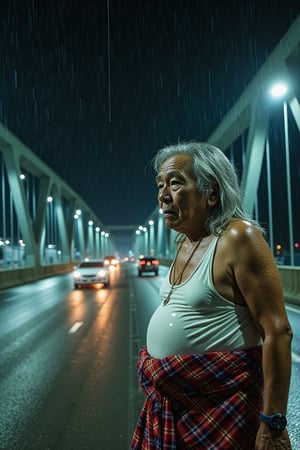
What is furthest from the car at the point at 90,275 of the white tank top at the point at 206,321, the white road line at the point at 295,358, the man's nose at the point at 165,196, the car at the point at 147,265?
the white tank top at the point at 206,321

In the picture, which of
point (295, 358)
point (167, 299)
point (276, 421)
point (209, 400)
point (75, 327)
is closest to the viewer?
point (276, 421)

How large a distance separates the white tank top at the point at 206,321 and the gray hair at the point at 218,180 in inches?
5.9

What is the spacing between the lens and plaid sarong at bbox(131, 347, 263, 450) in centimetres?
178

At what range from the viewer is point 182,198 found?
203 cm

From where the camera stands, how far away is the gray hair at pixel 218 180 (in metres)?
2.01

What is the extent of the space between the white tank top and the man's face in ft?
0.58

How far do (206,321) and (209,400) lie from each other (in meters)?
0.27

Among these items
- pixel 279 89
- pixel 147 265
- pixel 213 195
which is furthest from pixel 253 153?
pixel 147 265

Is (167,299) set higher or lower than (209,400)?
higher

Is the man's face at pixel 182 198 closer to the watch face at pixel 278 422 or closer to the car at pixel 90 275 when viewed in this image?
the watch face at pixel 278 422

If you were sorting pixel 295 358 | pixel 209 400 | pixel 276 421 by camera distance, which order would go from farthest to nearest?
pixel 295 358, pixel 209 400, pixel 276 421

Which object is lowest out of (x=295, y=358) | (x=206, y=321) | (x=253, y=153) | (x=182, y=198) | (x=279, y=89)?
(x=295, y=358)

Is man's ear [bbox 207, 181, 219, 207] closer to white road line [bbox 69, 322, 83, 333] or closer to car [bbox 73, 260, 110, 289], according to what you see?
white road line [bbox 69, 322, 83, 333]

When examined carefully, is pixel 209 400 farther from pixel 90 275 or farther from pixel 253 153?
pixel 90 275
